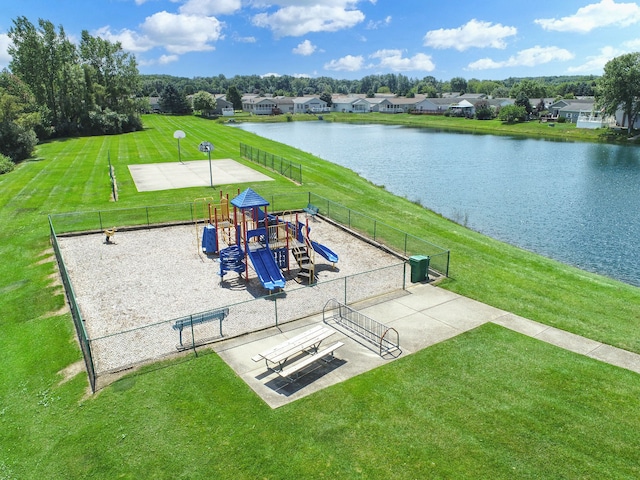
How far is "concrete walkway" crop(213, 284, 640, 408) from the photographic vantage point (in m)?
12.6

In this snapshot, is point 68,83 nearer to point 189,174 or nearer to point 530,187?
point 189,174

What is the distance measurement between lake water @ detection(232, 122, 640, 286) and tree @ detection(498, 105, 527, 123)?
31052mm

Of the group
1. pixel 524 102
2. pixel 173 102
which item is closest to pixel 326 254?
pixel 524 102

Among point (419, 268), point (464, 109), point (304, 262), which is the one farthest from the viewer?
point (464, 109)

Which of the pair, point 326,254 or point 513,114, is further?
point 513,114

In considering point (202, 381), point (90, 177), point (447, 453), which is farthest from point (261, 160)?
point (447, 453)

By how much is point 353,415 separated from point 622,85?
3855 inches

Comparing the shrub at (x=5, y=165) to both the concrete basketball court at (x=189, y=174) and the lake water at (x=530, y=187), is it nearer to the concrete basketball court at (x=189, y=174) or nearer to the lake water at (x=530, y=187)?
the concrete basketball court at (x=189, y=174)

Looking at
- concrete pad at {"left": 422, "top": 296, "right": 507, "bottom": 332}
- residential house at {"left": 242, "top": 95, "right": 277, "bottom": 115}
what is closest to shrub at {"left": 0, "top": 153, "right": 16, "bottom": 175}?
concrete pad at {"left": 422, "top": 296, "right": 507, "bottom": 332}

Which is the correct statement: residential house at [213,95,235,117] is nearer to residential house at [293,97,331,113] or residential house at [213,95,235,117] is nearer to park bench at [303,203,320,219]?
residential house at [293,97,331,113]

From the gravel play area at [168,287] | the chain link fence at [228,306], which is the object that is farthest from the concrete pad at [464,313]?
the gravel play area at [168,287]

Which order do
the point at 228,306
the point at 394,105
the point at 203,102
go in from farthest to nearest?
the point at 394,105 < the point at 203,102 < the point at 228,306

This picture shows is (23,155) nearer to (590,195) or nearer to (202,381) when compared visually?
(202,381)

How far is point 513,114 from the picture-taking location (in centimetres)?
11269
